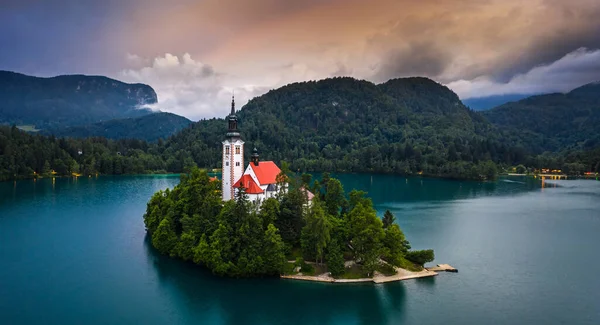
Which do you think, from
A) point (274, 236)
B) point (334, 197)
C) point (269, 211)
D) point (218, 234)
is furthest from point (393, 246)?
point (218, 234)

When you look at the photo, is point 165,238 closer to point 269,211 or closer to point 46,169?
point 269,211

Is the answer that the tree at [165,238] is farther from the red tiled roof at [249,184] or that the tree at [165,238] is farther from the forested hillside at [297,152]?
the forested hillside at [297,152]

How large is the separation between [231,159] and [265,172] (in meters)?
4.15

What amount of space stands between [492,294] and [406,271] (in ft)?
23.8

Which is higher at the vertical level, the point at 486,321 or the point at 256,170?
the point at 256,170

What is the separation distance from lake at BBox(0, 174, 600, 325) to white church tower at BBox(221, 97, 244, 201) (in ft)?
32.3

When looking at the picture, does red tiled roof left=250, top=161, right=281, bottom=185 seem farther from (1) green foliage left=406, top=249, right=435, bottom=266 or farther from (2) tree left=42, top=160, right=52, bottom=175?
(2) tree left=42, top=160, right=52, bottom=175

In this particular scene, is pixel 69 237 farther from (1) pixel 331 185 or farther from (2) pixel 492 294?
(2) pixel 492 294

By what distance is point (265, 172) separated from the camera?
162 ft

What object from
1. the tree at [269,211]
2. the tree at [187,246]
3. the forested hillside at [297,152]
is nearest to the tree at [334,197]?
the tree at [269,211]

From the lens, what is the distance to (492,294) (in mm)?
36906

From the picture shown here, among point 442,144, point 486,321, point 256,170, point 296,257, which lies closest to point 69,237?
point 256,170

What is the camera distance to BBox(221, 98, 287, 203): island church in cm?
4662

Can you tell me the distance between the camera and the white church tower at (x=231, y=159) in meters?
47.3
